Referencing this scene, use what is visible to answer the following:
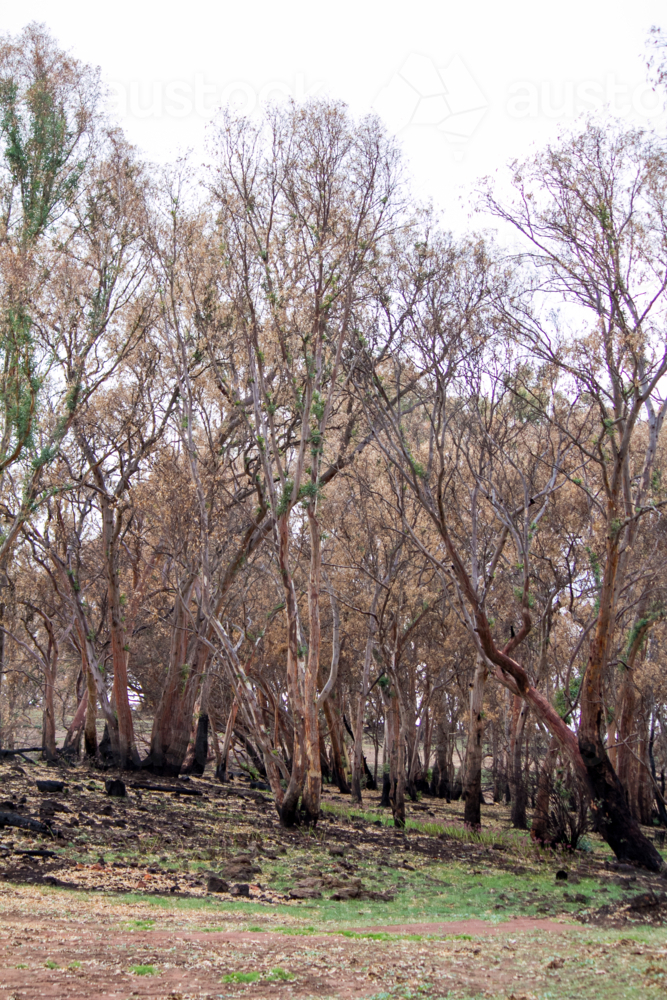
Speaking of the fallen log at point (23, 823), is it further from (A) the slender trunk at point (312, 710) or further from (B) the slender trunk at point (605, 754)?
(B) the slender trunk at point (605, 754)

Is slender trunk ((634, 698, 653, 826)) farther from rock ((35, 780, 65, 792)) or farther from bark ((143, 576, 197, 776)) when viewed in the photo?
rock ((35, 780, 65, 792))

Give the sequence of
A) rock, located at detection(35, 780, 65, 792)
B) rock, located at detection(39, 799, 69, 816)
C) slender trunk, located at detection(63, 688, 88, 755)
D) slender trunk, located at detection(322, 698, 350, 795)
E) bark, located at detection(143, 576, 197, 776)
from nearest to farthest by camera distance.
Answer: rock, located at detection(39, 799, 69, 816) → rock, located at detection(35, 780, 65, 792) → bark, located at detection(143, 576, 197, 776) → slender trunk, located at detection(322, 698, 350, 795) → slender trunk, located at detection(63, 688, 88, 755)

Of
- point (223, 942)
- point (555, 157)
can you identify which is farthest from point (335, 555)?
point (223, 942)

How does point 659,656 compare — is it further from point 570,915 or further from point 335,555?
point 570,915


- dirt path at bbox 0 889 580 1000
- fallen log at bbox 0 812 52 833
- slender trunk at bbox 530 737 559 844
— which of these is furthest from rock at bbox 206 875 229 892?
slender trunk at bbox 530 737 559 844

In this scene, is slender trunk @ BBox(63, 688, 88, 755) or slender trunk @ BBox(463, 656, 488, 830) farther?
slender trunk @ BBox(63, 688, 88, 755)

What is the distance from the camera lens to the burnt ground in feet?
16.7

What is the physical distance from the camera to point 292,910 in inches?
337

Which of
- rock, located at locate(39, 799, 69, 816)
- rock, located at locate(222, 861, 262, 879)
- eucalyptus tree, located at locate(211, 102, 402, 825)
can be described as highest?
eucalyptus tree, located at locate(211, 102, 402, 825)

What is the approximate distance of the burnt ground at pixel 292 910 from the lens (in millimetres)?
5086

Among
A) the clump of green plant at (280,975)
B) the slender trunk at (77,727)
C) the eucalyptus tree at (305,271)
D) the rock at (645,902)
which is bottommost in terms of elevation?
the rock at (645,902)

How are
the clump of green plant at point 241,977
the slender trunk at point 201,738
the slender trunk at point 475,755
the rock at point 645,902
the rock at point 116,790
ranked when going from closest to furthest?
the clump of green plant at point 241,977 → the rock at point 645,902 → the rock at point 116,790 → the slender trunk at point 475,755 → the slender trunk at point 201,738

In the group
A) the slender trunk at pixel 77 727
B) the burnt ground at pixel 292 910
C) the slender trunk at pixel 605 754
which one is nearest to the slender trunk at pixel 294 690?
the burnt ground at pixel 292 910

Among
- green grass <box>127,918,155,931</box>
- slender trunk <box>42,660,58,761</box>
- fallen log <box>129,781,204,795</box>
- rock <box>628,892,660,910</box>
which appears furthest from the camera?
slender trunk <box>42,660,58,761</box>
